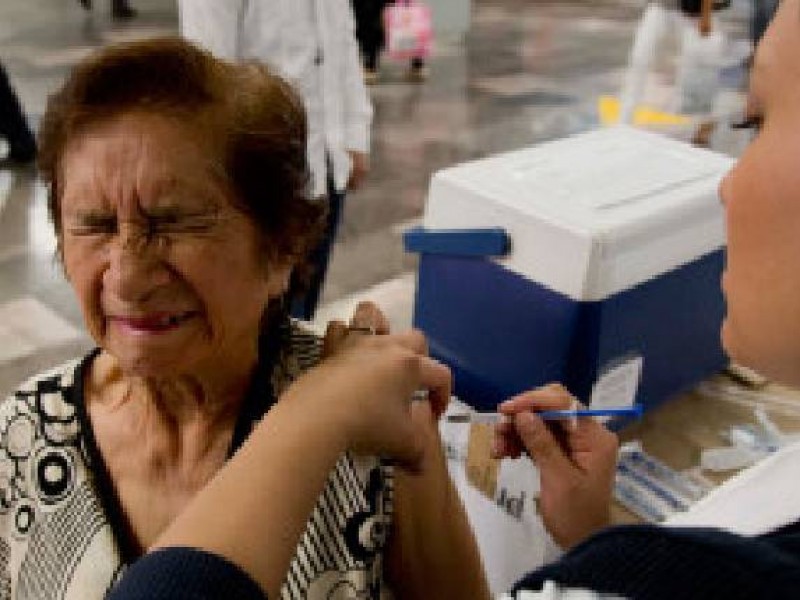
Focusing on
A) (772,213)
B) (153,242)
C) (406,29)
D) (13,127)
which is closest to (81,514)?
(153,242)

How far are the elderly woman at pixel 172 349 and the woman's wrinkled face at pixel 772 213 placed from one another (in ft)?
1.20

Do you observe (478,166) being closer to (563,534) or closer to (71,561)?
(563,534)

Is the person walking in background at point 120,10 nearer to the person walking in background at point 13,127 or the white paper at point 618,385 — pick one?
the person walking in background at point 13,127

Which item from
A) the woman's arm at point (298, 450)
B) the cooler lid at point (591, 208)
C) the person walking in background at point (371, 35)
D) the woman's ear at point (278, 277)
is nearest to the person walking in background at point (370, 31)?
the person walking in background at point (371, 35)

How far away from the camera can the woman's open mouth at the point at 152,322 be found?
37.8 inches

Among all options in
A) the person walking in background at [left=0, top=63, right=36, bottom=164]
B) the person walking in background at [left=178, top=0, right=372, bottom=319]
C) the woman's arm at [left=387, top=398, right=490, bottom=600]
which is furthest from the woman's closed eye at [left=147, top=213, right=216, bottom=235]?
the person walking in background at [left=0, top=63, right=36, bottom=164]

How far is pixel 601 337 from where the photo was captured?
122 centimetres

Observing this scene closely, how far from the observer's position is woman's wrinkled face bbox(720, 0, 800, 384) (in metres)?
0.57

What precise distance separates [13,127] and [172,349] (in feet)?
13.1

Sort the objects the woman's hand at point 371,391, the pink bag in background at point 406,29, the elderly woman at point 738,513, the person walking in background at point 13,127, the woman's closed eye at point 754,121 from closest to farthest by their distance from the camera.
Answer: the elderly woman at point 738,513, the woman's closed eye at point 754,121, the woman's hand at point 371,391, the person walking in background at point 13,127, the pink bag in background at point 406,29

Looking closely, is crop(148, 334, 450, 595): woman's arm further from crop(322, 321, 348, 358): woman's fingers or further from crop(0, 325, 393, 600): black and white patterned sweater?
crop(0, 325, 393, 600): black and white patterned sweater

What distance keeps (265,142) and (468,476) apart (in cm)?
58

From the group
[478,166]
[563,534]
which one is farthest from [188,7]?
[563,534]

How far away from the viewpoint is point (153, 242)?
95 cm
